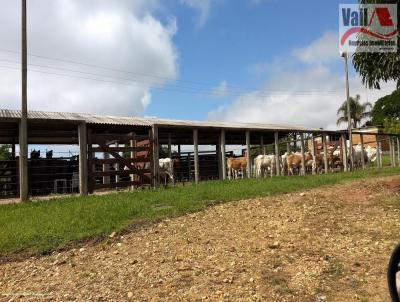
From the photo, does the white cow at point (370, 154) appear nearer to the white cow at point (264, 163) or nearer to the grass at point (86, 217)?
the white cow at point (264, 163)

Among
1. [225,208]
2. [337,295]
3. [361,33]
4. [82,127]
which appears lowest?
[337,295]

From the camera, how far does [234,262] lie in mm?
6398

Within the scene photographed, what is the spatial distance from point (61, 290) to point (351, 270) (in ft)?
12.4

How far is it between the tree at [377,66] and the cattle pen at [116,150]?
8.25 m

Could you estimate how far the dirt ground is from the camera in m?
5.56

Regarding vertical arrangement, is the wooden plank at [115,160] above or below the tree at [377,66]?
below

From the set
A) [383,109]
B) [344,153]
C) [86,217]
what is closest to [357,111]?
[383,109]

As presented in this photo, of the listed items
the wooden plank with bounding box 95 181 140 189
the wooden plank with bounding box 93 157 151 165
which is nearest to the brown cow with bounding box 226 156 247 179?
the wooden plank with bounding box 93 157 151 165

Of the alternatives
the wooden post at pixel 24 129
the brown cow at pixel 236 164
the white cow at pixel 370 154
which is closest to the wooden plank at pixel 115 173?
the wooden post at pixel 24 129

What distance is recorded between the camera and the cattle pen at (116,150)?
1620 centimetres

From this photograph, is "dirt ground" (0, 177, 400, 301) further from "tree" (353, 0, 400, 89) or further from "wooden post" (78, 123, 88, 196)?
"wooden post" (78, 123, 88, 196)

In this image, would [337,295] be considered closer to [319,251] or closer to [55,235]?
[319,251]

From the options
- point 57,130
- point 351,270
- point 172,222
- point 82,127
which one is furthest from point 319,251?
point 57,130

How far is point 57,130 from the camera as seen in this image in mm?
20844
